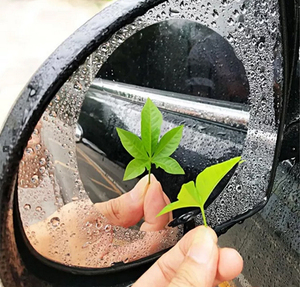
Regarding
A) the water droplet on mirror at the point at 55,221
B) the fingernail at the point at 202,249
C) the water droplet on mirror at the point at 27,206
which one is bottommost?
the fingernail at the point at 202,249

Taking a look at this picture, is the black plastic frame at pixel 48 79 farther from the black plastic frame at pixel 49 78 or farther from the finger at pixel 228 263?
the finger at pixel 228 263

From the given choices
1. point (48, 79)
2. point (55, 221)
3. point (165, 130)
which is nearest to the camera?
point (48, 79)

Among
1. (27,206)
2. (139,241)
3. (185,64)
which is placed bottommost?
(139,241)

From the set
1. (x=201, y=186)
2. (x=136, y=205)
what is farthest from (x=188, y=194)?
(x=136, y=205)

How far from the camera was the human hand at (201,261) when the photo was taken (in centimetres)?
35

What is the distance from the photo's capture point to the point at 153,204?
1.55ft

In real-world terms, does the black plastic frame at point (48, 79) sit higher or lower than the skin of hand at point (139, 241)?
higher

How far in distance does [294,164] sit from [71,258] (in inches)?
16.0

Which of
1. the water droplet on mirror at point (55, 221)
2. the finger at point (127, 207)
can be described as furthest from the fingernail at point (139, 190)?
the water droplet on mirror at point (55, 221)

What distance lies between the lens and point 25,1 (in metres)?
1.16

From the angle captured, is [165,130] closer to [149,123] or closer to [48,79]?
[149,123]

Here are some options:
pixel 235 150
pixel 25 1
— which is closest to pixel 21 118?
pixel 235 150

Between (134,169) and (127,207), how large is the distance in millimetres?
52

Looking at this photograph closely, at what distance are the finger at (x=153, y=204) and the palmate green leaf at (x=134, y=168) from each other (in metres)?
0.04
